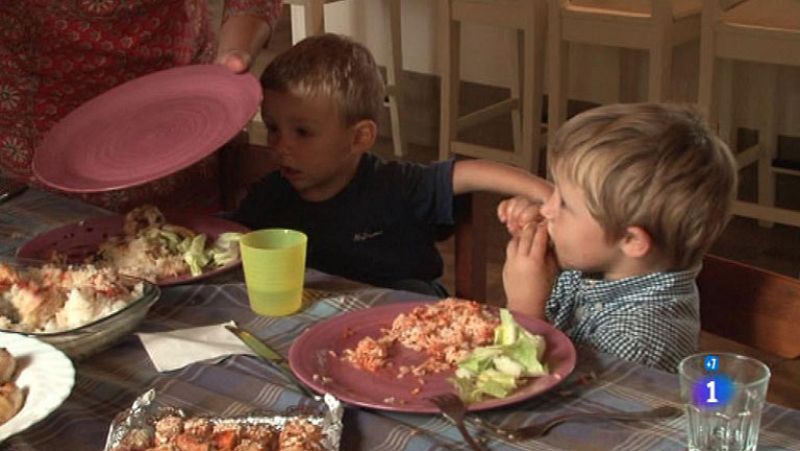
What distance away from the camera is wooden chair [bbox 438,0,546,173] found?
3982mm

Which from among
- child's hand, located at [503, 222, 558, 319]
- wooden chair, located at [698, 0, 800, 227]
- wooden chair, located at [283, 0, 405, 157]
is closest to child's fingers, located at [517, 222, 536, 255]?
child's hand, located at [503, 222, 558, 319]

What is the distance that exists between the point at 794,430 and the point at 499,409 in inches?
12.1

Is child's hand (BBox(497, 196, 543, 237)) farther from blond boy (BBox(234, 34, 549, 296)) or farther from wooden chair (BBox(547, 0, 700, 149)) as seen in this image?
wooden chair (BBox(547, 0, 700, 149))

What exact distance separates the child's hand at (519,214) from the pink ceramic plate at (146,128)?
0.39m

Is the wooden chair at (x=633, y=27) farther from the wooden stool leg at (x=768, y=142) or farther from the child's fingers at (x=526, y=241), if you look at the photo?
the child's fingers at (x=526, y=241)

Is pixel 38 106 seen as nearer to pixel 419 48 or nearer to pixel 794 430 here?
pixel 794 430

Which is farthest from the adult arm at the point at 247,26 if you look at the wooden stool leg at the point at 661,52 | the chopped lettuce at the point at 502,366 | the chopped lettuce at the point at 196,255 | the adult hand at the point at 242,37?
the wooden stool leg at the point at 661,52

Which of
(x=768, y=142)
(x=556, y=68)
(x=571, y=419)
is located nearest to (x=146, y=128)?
(x=571, y=419)

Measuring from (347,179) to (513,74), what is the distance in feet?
8.86

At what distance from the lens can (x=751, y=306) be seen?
1.54m

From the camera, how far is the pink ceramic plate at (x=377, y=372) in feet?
4.06

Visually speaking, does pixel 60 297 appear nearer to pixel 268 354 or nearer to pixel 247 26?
pixel 268 354

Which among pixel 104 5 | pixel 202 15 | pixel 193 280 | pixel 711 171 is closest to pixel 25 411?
pixel 193 280

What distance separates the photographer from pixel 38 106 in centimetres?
209
